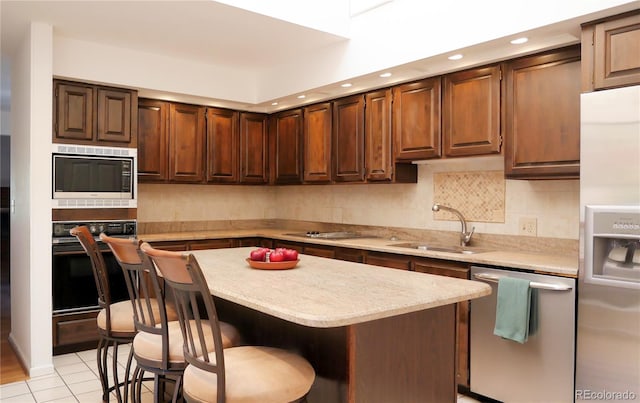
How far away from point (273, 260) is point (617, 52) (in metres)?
2.07

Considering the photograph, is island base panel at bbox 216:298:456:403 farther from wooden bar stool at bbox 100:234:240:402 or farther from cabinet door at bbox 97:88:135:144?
cabinet door at bbox 97:88:135:144

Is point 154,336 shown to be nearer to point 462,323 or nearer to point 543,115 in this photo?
point 462,323

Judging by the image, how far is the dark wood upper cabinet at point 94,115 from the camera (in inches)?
155

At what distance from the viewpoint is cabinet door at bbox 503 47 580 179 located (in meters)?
2.89

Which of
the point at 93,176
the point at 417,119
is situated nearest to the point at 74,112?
the point at 93,176

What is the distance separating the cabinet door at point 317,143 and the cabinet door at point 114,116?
5.44 feet

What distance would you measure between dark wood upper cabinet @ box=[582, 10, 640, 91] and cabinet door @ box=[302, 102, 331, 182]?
8.09ft

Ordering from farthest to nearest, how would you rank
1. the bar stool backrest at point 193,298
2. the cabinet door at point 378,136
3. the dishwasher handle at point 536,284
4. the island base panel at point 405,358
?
the cabinet door at point 378,136 → the dishwasher handle at point 536,284 → the island base panel at point 405,358 → the bar stool backrest at point 193,298

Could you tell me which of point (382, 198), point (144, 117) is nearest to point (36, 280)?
point (144, 117)

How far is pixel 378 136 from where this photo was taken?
417 centimetres

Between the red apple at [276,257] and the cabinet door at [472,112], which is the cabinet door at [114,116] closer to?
the red apple at [276,257]

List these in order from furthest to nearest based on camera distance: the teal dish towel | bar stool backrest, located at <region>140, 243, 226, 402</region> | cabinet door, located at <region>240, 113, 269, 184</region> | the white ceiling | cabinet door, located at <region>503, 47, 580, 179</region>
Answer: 1. cabinet door, located at <region>240, 113, 269, 184</region>
2. the white ceiling
3. cabinet door, located at <region>503, 47, 580, 179</region>
4. the teal dish towel
5. bar stool backrest, located at <region>140, 243, 226, 402</region>

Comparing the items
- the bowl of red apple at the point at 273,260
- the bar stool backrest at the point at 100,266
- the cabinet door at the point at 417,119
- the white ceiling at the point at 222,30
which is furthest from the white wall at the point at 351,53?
the bar stool backrest at the point at 100,266

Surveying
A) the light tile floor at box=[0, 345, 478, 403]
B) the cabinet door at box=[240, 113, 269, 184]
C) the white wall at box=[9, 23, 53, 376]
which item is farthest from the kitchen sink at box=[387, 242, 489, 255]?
the white wall at box=[9, 23, 53, 376]
